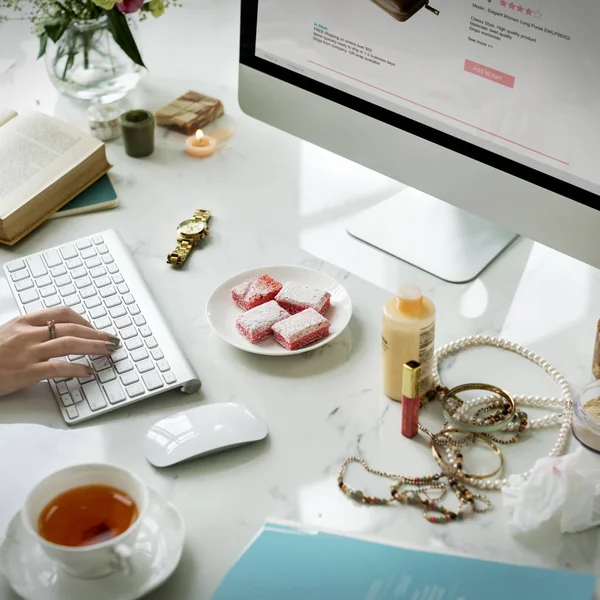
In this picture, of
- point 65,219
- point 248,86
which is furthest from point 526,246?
point 65,219

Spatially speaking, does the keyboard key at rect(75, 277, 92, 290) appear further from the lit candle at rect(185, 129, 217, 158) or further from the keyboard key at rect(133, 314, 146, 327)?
the lit candle at rect(185, 129, 217, 158)

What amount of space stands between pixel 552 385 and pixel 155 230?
59cm

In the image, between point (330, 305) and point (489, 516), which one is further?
point (330, 305)

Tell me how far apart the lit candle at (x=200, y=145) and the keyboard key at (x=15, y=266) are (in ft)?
1.23

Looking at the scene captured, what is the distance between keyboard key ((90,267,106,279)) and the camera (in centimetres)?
109

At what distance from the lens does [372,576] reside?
2.41ft

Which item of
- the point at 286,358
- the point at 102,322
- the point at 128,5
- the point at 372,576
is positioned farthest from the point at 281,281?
the point at 128,5

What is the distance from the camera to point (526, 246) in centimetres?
117

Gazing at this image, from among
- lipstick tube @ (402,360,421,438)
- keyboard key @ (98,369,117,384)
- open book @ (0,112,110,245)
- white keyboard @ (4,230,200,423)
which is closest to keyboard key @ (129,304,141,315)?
white keyboard @ (4,230,200,423)

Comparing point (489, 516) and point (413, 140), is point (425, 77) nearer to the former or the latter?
point (413, 140)

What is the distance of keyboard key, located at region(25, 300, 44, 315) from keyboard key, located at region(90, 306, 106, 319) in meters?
0.07

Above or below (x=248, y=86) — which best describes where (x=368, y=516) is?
below

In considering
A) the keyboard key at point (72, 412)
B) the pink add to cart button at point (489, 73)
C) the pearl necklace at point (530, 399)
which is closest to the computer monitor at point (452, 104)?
the pink add to cart button at point (489, 73)

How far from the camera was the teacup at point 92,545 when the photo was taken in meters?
0.69
